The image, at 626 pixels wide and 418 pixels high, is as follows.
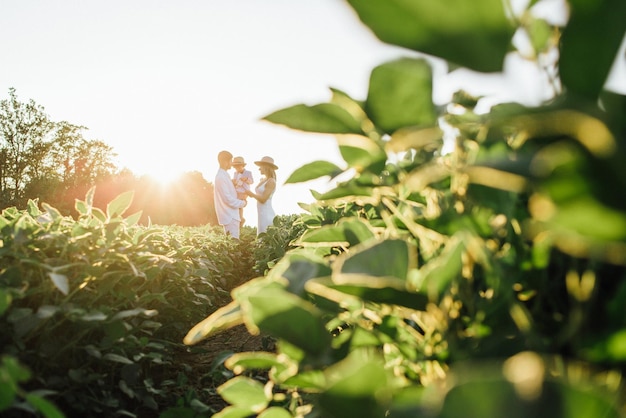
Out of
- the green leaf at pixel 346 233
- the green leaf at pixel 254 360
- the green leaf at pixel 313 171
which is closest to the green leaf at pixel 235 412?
the green leaf at pixel 254 360

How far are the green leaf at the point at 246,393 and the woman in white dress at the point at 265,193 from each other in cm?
1419

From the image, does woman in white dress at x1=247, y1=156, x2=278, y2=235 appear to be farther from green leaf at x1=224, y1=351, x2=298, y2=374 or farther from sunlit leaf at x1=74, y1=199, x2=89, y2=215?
green leaf at x1=224, y1=351, x2=298, y2=374

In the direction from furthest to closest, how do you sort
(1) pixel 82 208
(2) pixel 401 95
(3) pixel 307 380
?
(1) pixel 82 208 < (3) pixel 307 380 < (2) pixel 401 95

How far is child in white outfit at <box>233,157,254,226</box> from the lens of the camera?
57.5 feet

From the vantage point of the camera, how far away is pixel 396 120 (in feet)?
2.24

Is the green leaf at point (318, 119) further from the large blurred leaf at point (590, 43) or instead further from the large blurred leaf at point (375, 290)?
the large blurred leaf at point (590, 43)

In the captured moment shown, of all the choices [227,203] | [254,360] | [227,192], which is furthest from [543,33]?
[227,192]

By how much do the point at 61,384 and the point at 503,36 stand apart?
2347 millimetres

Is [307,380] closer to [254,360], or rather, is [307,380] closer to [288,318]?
[254,360]

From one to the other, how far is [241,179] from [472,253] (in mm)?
17545

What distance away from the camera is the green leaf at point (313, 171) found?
3.20 feet

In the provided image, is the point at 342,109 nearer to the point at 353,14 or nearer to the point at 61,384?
the point at 353,14

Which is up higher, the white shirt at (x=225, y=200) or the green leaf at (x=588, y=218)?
the green leaf at (x=588, y=218)

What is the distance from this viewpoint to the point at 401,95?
2.14ft
